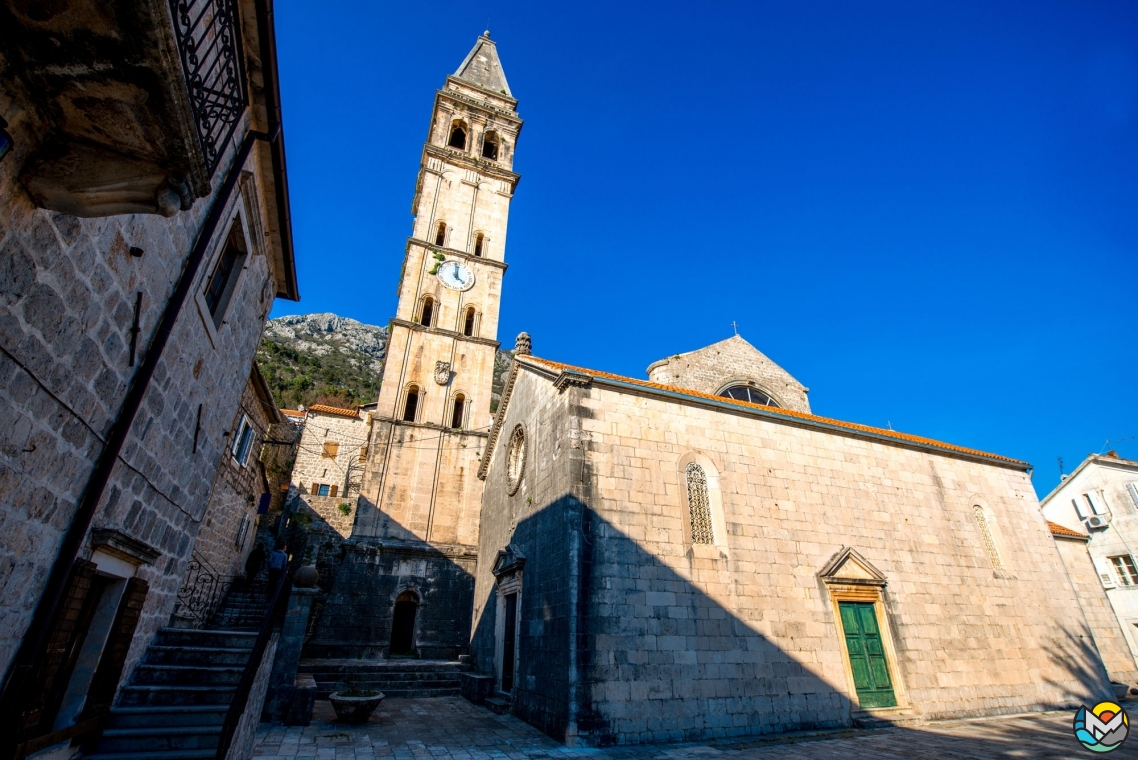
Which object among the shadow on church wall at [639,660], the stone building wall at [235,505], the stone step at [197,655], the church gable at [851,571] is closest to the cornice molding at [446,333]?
the stone building wall at [235,505]

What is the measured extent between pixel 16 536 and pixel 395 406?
16002 millimetres

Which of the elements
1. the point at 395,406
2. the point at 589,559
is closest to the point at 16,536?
the point at 589,559

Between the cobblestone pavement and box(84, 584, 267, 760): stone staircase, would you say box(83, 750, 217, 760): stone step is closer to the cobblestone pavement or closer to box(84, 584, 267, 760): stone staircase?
box(84, 584, 267, 760): stone staircase

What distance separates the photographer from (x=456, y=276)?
71.8ft

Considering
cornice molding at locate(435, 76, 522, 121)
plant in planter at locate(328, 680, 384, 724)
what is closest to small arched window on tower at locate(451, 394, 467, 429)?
plant in planter at locate(328, 680, 384, 724)

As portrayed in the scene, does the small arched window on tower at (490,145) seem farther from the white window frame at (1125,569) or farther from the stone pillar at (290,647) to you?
the white window frame at (1125,569)

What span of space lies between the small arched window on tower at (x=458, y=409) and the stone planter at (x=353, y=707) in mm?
11519

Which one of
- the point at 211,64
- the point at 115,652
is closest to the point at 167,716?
the point at 115,652

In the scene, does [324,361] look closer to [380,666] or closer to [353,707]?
[380,666]

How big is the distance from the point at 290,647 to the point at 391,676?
4.88 metres

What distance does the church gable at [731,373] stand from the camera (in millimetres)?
18578

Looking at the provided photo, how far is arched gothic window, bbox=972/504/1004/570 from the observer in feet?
41.3

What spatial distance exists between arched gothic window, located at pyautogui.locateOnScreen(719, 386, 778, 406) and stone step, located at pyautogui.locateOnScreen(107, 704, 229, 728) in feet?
55.6

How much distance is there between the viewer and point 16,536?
3.14 metres
